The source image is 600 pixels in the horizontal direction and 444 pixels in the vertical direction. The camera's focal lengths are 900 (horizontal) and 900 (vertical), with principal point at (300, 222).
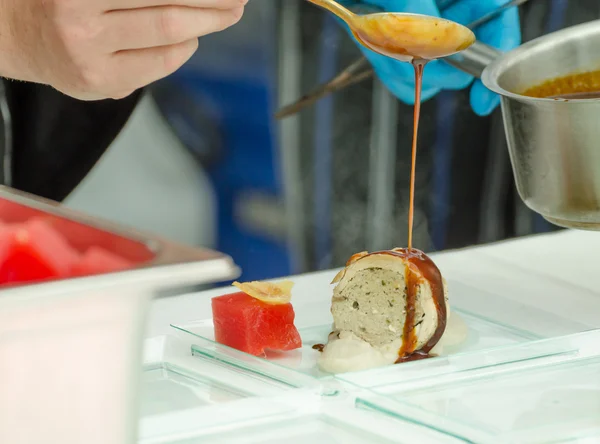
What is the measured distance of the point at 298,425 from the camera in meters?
0.95

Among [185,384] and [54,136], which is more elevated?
[54,136]

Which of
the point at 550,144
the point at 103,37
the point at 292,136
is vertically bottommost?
the point at 292,136

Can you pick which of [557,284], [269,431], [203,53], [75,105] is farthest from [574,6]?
[269,431]

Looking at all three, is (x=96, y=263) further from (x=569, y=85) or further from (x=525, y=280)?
(x=525, y=280)

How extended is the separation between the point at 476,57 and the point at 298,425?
70 cm

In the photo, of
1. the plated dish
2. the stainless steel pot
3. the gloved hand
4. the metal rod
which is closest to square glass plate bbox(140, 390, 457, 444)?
the plated dish

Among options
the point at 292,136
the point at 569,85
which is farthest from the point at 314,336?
the point at 292,136

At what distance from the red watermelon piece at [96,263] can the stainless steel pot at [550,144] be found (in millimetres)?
717

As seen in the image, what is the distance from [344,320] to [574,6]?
163cm

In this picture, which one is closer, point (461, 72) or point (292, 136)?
point (461, 72)

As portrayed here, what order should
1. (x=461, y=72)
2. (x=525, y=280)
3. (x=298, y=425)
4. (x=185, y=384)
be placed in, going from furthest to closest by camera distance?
(x=461, y=72) → (x=525, y=280) → (x=185, y=384) → (x=298, y=425)

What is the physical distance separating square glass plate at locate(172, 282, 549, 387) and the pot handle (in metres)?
0.36

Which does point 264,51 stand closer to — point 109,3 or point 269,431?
point 109,3

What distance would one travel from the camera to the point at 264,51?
2.18 metres
